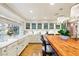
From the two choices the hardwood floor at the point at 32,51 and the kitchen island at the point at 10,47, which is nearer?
the kitchen island at the point at 10,47

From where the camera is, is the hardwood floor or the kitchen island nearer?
the kitchen island

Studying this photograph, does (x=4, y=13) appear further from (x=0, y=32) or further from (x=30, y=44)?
(x=30, y=44)

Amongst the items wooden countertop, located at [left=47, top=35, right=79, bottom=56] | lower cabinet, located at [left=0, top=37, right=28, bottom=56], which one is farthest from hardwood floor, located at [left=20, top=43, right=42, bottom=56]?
wooden countertop, located at [left=47, top=35, right=79, bottom=56]

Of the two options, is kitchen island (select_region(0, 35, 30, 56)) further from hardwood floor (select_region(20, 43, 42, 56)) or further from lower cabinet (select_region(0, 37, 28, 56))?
hardwood floor (select_region(20, 43, 42, 56))

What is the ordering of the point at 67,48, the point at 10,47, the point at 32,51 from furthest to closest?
the point at 32,51 < the point at 10,47 < the point at 67,48

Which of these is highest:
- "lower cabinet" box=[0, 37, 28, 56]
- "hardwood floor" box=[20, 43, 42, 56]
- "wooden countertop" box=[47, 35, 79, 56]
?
"wooden countertop" box=[47, 35, 79, 56]

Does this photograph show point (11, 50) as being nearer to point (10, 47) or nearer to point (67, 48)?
point (10, 47)

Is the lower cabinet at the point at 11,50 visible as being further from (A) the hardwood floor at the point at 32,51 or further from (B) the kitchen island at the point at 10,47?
(A) the hardwood floor at the point at 32,51

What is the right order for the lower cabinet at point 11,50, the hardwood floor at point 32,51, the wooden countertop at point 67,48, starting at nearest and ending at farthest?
the wooden countertop at point 67,48 < the lower cabinet at point 11,50 < the hardwood floor at point 32,51

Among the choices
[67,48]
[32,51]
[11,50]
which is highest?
[67,48]

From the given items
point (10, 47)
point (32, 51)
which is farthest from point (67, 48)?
point (32, 51)

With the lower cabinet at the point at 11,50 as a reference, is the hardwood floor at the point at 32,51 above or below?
below

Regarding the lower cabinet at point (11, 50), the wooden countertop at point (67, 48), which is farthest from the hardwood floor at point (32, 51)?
the wooden countertop at point (67, 48)

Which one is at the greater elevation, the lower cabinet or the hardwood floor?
the lower cabinet
